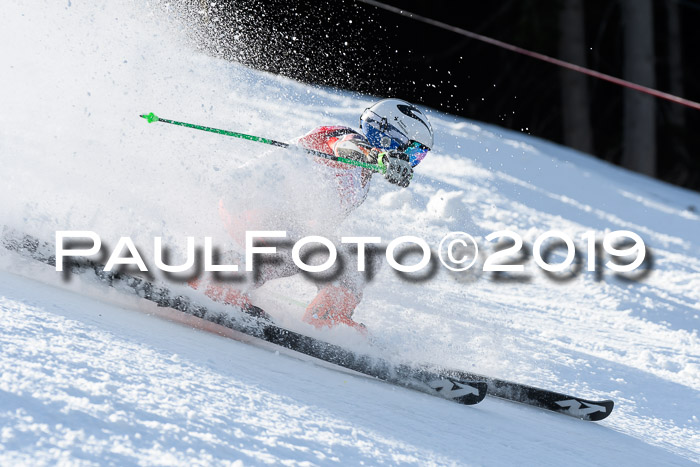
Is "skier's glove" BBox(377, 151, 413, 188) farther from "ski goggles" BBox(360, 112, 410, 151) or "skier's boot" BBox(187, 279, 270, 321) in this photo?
"skier's boot" BBox(187, 279, 270, 321)

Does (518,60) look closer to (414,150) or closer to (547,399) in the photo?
(414,150)

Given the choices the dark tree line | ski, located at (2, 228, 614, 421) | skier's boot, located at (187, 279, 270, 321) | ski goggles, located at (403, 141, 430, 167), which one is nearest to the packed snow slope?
ski, located at (2, 228, 614, 421)

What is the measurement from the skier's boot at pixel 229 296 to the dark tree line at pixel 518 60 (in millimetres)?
6563

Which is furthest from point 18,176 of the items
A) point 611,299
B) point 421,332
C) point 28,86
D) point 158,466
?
point 611,299

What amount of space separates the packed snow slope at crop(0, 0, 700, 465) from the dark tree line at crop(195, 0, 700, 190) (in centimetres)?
436

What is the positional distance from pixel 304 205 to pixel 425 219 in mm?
2848

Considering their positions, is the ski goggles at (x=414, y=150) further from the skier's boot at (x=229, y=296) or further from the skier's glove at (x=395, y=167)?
the skier's boot at (x=229, y=296)

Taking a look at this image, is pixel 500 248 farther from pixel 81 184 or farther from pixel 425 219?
pixel 81 184

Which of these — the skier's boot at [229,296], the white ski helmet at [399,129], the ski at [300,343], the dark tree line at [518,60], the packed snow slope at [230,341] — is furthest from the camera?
the dark tree line at [518,60]

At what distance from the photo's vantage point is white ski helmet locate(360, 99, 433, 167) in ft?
11.7

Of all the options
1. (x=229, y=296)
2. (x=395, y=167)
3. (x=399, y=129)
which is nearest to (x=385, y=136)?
(x=399, y=129)
